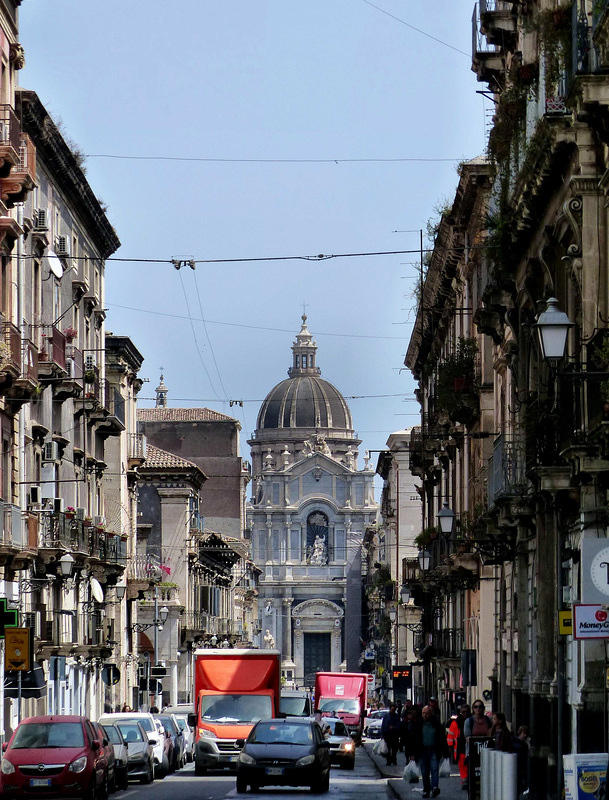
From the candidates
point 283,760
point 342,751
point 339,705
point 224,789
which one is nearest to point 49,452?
point 342,751

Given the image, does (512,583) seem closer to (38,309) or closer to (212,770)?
(212,770)

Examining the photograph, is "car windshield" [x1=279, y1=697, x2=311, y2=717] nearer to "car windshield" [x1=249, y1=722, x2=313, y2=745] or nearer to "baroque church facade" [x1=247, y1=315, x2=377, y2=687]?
"car windshield" [x1=249, y1=722, x2=313, y2=745]

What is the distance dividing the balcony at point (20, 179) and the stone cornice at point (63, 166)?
134 inches

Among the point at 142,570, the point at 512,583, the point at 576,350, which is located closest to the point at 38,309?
the point at 512,583

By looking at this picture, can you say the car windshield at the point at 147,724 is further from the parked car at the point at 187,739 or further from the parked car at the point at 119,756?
the parked car at the point at 187,739

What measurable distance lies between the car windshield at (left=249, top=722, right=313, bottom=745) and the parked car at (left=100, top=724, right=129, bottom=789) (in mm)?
2422

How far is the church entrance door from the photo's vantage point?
571 feet

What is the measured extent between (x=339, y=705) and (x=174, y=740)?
71.0 ft

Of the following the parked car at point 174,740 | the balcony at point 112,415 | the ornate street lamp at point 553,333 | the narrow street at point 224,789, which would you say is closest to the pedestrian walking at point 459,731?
the narrow street at point 224,789

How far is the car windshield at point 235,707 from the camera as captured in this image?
37906 millimetres

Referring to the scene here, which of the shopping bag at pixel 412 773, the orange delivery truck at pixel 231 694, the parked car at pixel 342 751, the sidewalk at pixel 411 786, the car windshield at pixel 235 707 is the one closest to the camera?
the sidewalk at pixel 411 786

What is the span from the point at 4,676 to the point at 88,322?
1896 centimetres

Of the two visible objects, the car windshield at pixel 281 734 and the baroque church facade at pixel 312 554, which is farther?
the baroque church facade at pixel 312 554

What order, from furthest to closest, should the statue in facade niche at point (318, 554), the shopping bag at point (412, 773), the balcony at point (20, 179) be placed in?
the statue in facade niche at point (318, 554), the balcony at point (20, 179), the shopping bag at point (412, 773)
